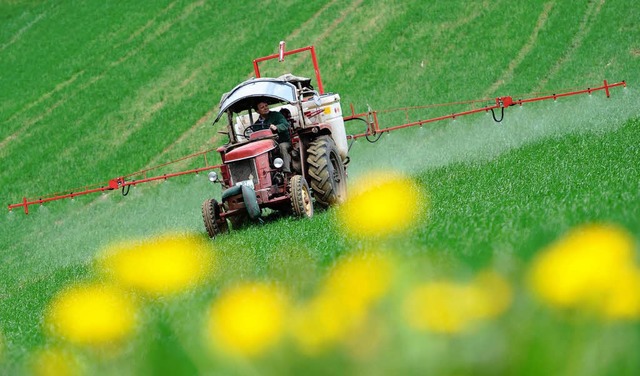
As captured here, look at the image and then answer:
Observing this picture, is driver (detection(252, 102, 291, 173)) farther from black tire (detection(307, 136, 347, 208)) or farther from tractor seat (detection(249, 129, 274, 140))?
black tire (detection(307, 136, 347, 208))

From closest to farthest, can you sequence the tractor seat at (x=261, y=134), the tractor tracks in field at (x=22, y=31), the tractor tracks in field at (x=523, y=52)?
the tractor seat at (x=261, y=134) → the tractor tracks in field at (x=523, y=52) → the tractor tracks in field at (x=22, y=31)

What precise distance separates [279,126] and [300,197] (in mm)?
1200

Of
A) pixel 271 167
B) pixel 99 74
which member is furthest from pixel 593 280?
pixel 99 74

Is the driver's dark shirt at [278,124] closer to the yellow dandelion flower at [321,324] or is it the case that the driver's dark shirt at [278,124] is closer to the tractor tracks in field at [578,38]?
the yellow dandelion flower at [321,324]

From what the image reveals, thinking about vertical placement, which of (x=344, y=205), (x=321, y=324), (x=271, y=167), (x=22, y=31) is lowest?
(x=344, y=205)

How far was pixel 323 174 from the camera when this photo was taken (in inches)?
490

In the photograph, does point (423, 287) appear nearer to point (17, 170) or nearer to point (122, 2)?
point (17, 170)

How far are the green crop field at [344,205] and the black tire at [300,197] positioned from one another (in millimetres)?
612

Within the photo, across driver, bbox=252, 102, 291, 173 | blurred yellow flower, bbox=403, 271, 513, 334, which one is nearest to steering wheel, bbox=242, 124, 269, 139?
driver, bbox=252, 102, 291, 173

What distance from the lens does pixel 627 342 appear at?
1.29 meters

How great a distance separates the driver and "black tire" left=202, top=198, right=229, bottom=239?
974 mm

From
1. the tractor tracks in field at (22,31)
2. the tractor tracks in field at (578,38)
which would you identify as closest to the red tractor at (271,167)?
the tractor tracks in field at (578,38)

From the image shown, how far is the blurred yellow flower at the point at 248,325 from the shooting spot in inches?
56.9

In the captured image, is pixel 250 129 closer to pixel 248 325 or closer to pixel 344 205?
pixel 344 205
